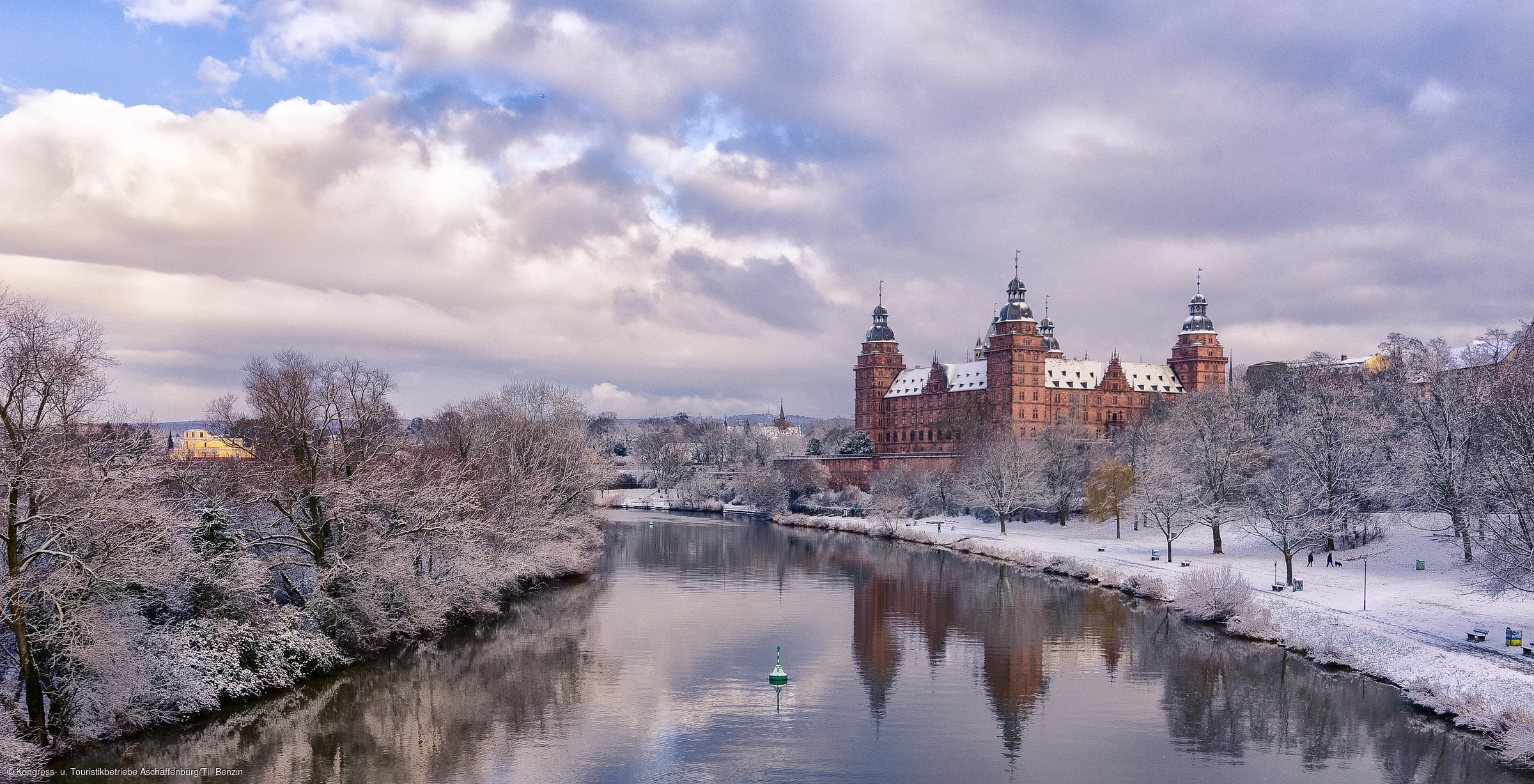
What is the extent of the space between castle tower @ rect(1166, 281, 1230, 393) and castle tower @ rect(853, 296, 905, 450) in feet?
127

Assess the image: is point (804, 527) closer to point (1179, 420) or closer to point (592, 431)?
point (1179, 420)

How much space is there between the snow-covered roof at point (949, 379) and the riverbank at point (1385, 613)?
71.2 m

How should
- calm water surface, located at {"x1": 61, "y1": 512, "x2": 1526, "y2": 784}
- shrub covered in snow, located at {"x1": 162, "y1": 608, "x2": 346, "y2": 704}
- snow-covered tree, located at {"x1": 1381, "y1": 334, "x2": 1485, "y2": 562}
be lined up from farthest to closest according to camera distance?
Answer: snow-covered tree, located at {"x1": 1381, "y1": 334, "x2": 1485, "y2": 562} → shrub covered in snow, located at {"x1": 162, "y1": 608, "x2": 346, "y2": 704} → calm water surface, located at {"x1": 61, "y1": 512, "x2": 1526, "y2": 784}

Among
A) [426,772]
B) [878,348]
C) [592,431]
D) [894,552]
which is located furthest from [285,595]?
[592,431]

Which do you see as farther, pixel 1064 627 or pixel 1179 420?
pixel 1179 420

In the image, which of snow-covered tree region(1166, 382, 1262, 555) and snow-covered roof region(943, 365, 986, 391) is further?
snow-covered roof region(943, 365, 986, 391)

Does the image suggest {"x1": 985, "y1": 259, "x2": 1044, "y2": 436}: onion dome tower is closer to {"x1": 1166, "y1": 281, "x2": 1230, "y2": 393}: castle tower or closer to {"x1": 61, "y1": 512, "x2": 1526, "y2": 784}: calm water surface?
{"x1": 1166, "y1": 281, "x2": 1230, "y2": 393}: castle tower

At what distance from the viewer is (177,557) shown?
86.3ft

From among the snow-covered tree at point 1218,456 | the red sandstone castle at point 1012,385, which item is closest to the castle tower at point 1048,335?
the red sandstone castle at point 1012,385

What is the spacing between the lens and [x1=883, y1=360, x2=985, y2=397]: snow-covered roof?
464 feet

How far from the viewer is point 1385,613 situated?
38.5 m

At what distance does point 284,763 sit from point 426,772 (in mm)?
3434

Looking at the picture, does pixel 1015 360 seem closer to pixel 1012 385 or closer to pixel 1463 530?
pixel 1012 385

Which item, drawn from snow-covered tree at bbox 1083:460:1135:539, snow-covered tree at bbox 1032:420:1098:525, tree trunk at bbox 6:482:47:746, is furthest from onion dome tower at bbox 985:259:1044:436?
A: tree trunk at bbox 6:482:47:746
